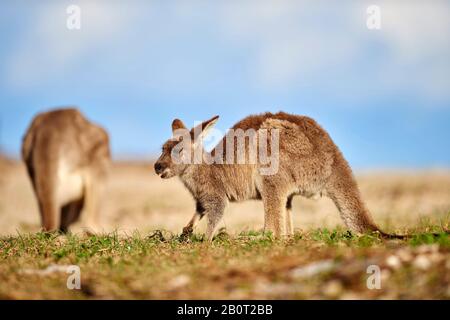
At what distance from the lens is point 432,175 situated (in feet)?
56.5

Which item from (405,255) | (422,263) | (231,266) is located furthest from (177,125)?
(422,263)

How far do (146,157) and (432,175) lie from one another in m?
17.8

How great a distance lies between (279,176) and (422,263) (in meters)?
2.52

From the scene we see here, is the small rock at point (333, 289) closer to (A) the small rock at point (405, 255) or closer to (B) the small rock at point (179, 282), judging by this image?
(A) the small rock at point (405, 255)

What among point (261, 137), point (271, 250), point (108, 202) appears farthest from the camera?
point (108, 202)

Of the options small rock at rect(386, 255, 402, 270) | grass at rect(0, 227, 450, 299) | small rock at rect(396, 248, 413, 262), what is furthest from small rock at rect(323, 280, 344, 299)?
small rock at rect(396, 248, 413, 262)

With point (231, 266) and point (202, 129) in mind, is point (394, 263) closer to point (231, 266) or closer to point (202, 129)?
point (231, 266)

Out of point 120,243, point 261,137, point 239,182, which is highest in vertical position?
point 261,137

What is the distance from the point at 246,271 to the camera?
4496 mm

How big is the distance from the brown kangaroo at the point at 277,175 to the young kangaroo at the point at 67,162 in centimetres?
260

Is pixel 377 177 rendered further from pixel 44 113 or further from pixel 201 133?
pixel 201 133

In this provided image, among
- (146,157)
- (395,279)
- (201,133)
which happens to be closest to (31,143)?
(201,133)

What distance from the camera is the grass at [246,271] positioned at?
4133 mm

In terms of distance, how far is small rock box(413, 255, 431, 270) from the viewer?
13.7ft
